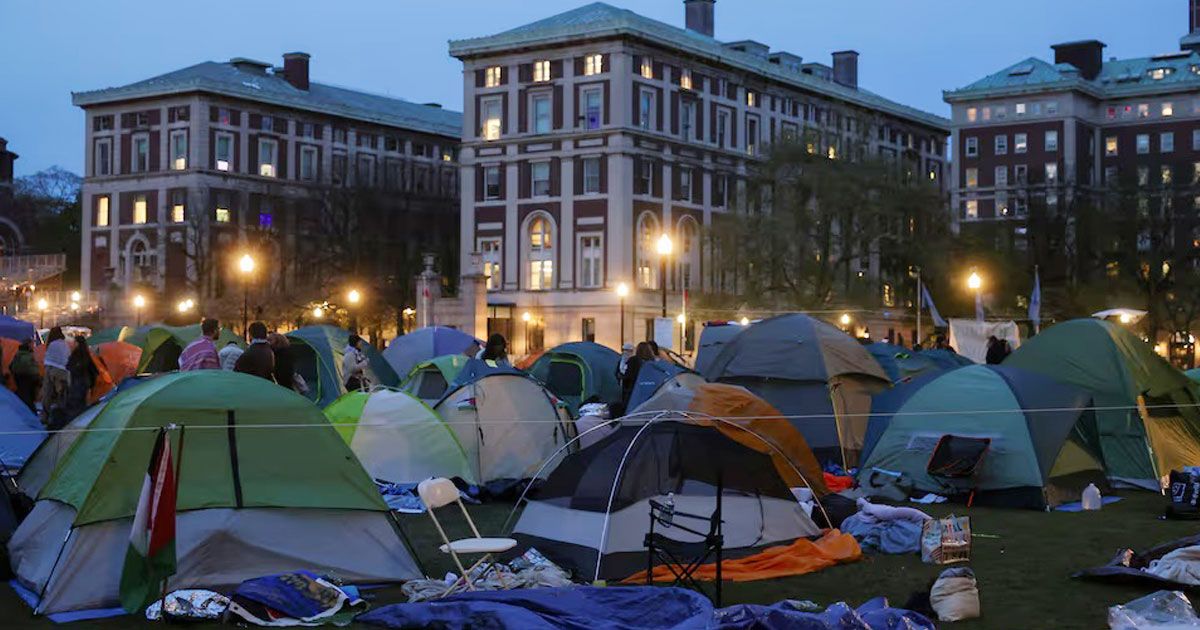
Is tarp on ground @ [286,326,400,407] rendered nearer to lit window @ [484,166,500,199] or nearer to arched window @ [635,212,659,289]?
arched window @ [635,212,659,289]

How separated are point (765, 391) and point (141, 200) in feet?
222

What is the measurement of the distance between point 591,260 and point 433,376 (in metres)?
42.7

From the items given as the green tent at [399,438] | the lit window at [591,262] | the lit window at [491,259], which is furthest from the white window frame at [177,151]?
the green tent at [399,438]

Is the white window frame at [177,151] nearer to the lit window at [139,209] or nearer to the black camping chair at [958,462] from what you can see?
the lit window at [139,209]

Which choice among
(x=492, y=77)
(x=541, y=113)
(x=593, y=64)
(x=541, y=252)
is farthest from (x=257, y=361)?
(x=492, y=77)

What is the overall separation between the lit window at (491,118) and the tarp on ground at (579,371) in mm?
40234

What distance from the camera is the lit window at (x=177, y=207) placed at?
3236 inches

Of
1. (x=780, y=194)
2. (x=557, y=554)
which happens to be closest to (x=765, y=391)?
(x=557, y=554)

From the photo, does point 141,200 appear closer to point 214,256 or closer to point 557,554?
point 214,256

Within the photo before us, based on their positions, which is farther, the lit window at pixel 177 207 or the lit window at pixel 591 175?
the lit window at pixel 177 207

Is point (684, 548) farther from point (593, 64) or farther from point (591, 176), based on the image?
point (593, 64)

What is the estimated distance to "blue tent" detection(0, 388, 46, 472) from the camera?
18969 mm

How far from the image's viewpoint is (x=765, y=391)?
23.1 metres

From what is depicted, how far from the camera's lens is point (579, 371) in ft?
101
